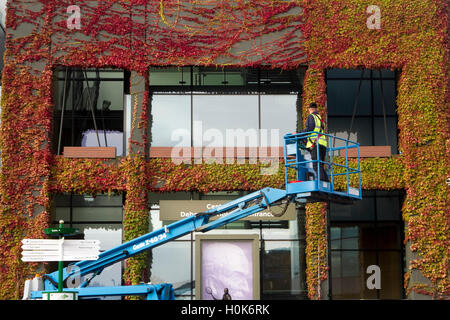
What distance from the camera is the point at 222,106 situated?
22312 millimetres

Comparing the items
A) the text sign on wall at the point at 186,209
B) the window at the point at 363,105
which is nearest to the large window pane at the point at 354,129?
the window at the point at 363,105

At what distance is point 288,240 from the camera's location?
21750 millimetres

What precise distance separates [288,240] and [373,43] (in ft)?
26.4

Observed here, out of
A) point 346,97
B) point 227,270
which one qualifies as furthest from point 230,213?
point 346,97

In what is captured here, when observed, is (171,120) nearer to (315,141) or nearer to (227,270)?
(227,270)

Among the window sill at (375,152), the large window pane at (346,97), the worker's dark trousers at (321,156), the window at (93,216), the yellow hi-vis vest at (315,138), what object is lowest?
the window at (93,216)

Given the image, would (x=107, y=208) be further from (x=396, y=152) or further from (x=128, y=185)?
(x=396, y=152)

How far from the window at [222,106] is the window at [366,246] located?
193 inches

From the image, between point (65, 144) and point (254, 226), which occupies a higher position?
point (65, 144)

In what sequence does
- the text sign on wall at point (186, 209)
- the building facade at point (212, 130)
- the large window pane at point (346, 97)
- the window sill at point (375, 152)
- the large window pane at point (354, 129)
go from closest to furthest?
1. the building facade at point (212, 130)
2. the text sign on wall at point (186, 209)
3. the window sill at point (375, 152)
4. the large window pane at point (354, 129)
5. the large window pane at point (346, 97)

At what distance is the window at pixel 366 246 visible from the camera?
80.0 ft

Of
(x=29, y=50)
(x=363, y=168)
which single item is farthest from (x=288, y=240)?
(x=29, y=50)

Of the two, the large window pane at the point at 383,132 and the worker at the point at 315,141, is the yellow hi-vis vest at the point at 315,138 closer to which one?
the worker at the point at 315,141

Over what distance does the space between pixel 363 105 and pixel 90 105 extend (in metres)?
11.5
